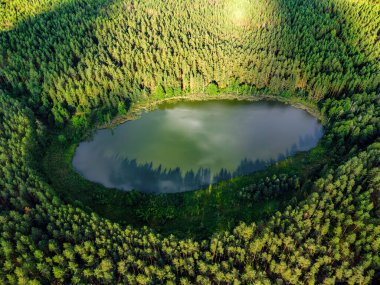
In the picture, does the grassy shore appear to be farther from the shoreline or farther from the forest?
the shoreline


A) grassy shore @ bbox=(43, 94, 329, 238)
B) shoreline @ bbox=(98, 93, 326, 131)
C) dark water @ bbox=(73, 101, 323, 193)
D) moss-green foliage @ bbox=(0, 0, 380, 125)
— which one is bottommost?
grassy shore @ bbox=(43, 94, 329, 238)

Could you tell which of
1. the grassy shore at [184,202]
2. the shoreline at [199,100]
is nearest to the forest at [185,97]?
the grassy shore at [184,202]

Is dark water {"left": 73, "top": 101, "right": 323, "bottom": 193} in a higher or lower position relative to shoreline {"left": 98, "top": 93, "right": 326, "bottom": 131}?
lower

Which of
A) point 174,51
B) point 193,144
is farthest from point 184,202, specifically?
point 174,51

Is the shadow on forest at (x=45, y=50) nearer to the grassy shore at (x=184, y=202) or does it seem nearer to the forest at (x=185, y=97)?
the forest at (x=185, y=97)

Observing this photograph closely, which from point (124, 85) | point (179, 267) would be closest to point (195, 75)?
point (124, 85)

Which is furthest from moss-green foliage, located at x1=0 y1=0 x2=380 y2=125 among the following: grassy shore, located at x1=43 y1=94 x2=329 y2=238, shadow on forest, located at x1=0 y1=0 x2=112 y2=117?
grassy shore, located at x1=43 y1=94 x2=329 y2=238
